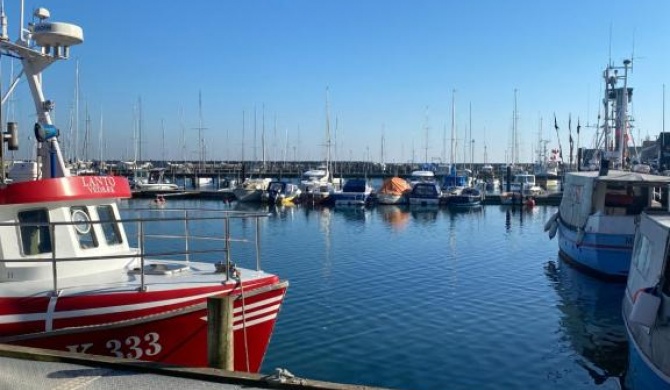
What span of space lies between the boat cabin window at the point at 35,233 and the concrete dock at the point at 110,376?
2.31 meters

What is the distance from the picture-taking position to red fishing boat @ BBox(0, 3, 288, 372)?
908 cm

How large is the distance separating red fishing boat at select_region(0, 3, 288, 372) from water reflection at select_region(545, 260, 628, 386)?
28.4ft

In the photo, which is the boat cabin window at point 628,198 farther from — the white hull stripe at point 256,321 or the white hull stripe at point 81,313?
the white hull stripe at point 81,313

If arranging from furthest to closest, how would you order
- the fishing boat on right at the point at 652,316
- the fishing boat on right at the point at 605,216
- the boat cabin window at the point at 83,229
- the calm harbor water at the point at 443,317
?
the fishing boat on right at the point at 605,216 < the calm harbor water at the point at 443,317 < the boat cabin window at the point at 83,229 < the fishing boat on right at the point at 652,316

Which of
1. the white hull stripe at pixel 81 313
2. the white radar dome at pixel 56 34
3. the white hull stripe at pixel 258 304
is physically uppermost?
the white radar dome at pixel 56 34

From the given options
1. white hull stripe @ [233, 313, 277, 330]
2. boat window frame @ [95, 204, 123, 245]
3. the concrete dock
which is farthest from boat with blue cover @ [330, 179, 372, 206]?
the concrete dock

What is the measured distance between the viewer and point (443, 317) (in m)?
18.2

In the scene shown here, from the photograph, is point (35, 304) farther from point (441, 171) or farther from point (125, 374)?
point (441, 171)

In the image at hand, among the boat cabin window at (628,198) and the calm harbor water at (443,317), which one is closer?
the calm harbor water at (443,317)

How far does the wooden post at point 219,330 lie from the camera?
27.0 ft

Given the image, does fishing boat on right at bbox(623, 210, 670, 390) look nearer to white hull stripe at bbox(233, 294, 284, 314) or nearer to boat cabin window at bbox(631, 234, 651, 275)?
boat cabin window at bbox(631, 234, 651, 275)

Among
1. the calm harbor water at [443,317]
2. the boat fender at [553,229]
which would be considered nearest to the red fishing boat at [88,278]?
the calm harbor water at [443,317]

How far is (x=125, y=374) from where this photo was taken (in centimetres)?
783

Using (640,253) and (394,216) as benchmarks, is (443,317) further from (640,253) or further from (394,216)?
(394,216)
